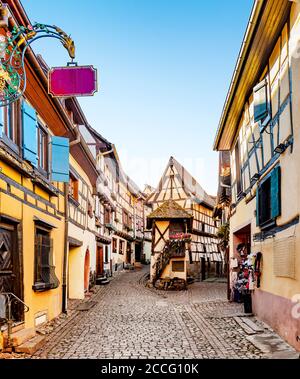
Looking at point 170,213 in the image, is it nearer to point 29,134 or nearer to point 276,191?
point 29,134

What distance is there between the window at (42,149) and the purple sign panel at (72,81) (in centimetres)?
380

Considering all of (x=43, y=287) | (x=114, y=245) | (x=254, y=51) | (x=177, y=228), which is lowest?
(x=114, y=245)

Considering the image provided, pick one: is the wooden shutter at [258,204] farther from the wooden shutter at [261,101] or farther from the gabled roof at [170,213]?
the gabled roof at [170,213]

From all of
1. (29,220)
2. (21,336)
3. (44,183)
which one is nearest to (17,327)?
(21,336)

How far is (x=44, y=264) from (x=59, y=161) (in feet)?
8.15

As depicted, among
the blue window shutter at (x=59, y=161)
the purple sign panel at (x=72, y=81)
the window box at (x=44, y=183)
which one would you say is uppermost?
the purple sign panel at (x=72, y=81)

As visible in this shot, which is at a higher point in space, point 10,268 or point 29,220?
point 29,220

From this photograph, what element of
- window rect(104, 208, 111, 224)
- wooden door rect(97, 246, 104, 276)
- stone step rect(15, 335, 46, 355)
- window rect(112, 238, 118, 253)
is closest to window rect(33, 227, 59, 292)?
stone step rect(15, 335, 46, 355)

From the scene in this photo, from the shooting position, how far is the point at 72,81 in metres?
6.96

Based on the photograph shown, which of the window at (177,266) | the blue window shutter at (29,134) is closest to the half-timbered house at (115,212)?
the window at (177,266)

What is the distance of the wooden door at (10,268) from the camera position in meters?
8.19

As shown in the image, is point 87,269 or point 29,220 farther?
point 87,269
